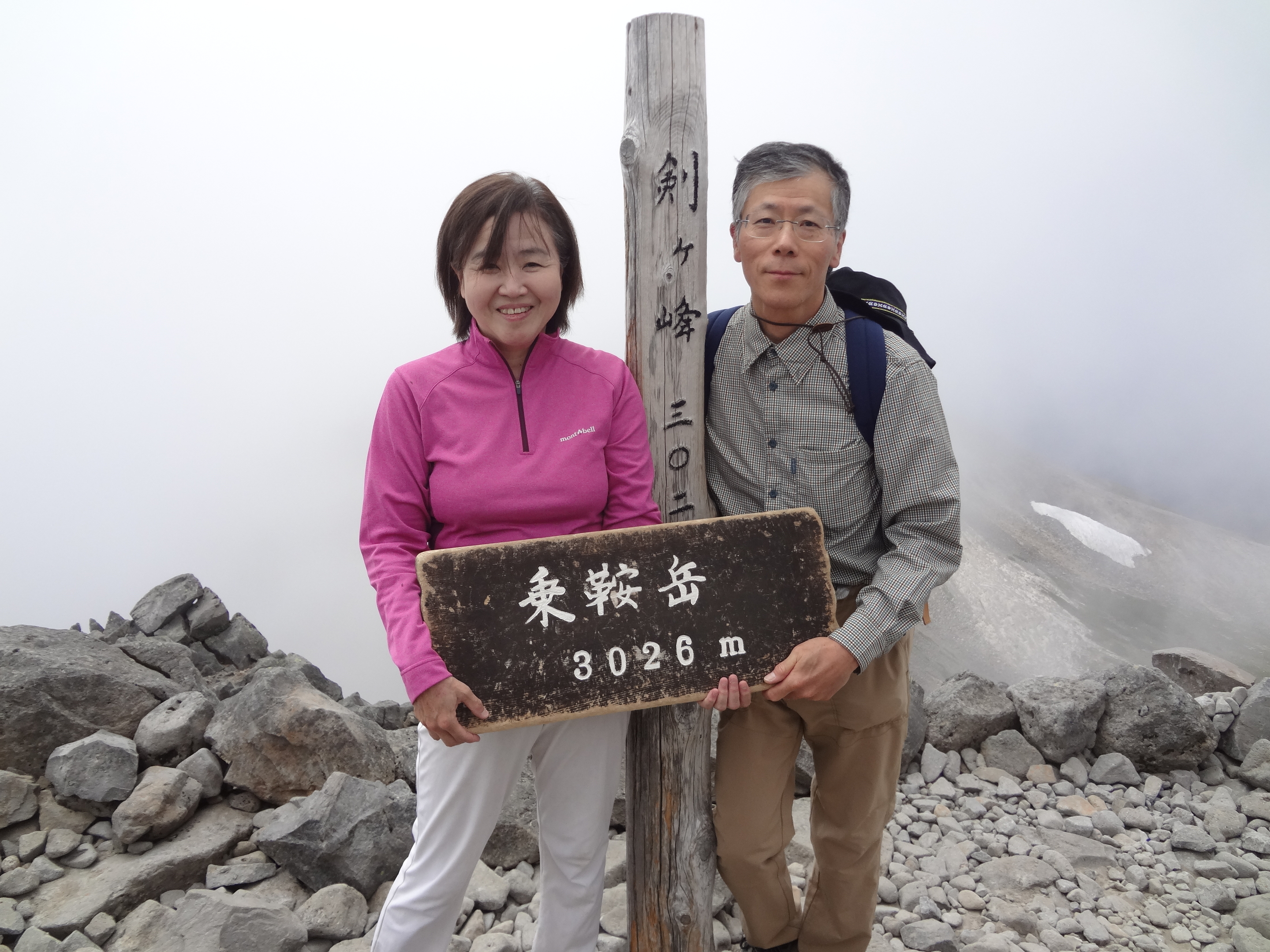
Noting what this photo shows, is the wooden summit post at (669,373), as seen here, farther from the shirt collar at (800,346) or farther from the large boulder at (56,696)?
the large boulder at (56,696)

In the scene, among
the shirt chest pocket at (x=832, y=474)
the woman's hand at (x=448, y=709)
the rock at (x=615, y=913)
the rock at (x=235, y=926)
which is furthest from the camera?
the rock at (x=615, y=913)

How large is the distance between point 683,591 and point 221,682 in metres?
4.75

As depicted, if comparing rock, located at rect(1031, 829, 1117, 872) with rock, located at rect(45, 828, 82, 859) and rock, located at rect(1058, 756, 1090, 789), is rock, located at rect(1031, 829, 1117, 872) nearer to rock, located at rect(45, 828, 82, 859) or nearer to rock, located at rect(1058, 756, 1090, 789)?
rock, located at rect(1058, 756, 1090, 789)

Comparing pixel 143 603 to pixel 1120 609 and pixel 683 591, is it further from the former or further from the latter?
pixel 1120 609

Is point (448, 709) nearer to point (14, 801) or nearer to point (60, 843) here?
point (60, 843)

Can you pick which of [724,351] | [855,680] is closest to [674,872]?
[855,680]

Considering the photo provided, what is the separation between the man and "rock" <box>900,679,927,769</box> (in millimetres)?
2019

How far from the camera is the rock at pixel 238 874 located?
3570mm

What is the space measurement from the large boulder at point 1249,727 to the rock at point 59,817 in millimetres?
6836

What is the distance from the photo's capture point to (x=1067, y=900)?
150 inches

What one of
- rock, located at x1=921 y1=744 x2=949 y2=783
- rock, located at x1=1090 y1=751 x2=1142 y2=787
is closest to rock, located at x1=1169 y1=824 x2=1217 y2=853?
rock, located at x1=1090 y1=751 x2=1142 y2=787

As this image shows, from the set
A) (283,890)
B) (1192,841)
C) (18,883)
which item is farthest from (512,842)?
(1192,841)

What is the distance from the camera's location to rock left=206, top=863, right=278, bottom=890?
357cm

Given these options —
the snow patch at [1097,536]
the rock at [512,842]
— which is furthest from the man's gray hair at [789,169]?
the snow patch at [1097,536]
